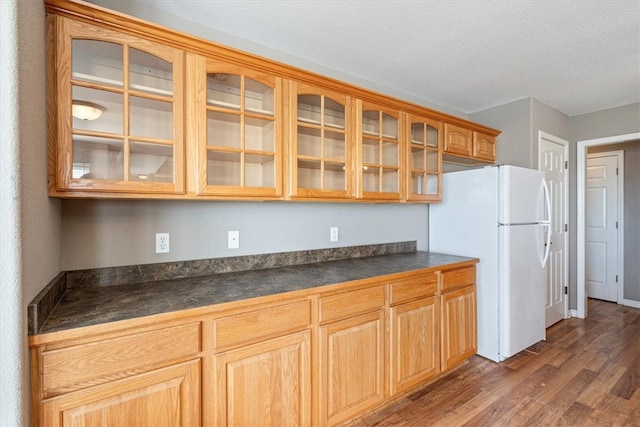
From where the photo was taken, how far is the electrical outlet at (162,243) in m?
1.71

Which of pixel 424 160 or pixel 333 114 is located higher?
pixel 333 114

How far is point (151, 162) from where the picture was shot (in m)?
1.45

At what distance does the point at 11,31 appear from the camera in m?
0.85

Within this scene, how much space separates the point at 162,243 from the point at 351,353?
4.12 feet

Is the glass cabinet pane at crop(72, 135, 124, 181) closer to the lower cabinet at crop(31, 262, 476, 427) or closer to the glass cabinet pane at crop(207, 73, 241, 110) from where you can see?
the glass cabinet pane at crop(207, 73, 241, 110)

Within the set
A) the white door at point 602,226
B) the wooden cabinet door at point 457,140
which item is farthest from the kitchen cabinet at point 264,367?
the white door at point 602,226

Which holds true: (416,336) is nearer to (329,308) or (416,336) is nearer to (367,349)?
(367,349)

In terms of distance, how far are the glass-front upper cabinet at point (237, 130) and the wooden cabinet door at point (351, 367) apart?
0.88m

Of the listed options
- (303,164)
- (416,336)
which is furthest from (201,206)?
(416,336)

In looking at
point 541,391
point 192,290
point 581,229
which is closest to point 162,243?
point 192,290

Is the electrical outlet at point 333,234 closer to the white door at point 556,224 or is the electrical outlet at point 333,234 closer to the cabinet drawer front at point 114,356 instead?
the cabinet drawer front at point 114,356

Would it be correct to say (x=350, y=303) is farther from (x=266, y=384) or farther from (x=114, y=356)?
(x=114, y=356)

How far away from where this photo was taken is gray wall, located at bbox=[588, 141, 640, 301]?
3869mm

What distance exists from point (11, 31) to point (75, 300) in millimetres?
1030
